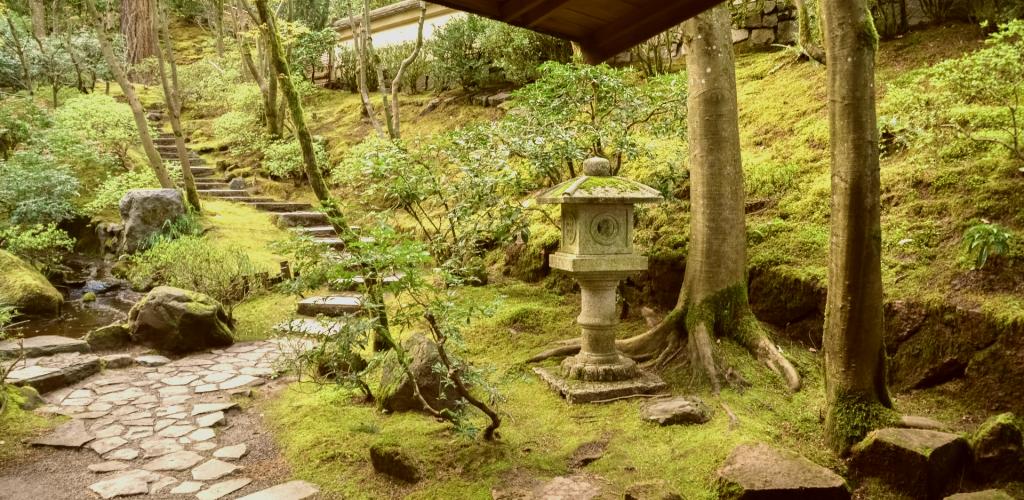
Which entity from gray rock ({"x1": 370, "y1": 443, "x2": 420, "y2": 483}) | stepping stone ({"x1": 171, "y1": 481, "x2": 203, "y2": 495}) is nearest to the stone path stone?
stepping stone ({"x1": 171, "y1": 481, "x2": 203, "y2": 495})

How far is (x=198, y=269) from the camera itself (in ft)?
27.8

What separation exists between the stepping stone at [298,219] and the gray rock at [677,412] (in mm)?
9685

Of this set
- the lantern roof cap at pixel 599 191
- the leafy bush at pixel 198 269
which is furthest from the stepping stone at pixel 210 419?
the lantern roof cap at pixel 599 191

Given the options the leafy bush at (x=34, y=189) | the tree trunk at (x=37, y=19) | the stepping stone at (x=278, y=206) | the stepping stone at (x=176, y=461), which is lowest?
the stepping stone at (x=176, y=461)

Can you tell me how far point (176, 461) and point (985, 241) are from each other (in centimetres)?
629

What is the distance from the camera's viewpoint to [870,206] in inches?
152

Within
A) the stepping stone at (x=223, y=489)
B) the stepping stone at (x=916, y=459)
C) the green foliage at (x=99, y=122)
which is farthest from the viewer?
the green foliage at (x=99, y=122)

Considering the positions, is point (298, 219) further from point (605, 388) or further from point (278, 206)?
point (605, 388)

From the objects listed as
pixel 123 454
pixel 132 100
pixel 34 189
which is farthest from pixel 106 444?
pixel 132 100

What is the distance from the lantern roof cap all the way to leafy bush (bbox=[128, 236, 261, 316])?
17.4ft

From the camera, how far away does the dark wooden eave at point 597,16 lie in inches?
136

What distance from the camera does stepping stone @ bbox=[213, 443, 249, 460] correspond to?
4566 mm

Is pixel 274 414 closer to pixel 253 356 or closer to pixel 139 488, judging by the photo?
pixel 139 488

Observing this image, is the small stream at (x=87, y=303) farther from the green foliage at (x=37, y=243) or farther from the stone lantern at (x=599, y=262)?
the stone lantern at (x=599, y=262)
